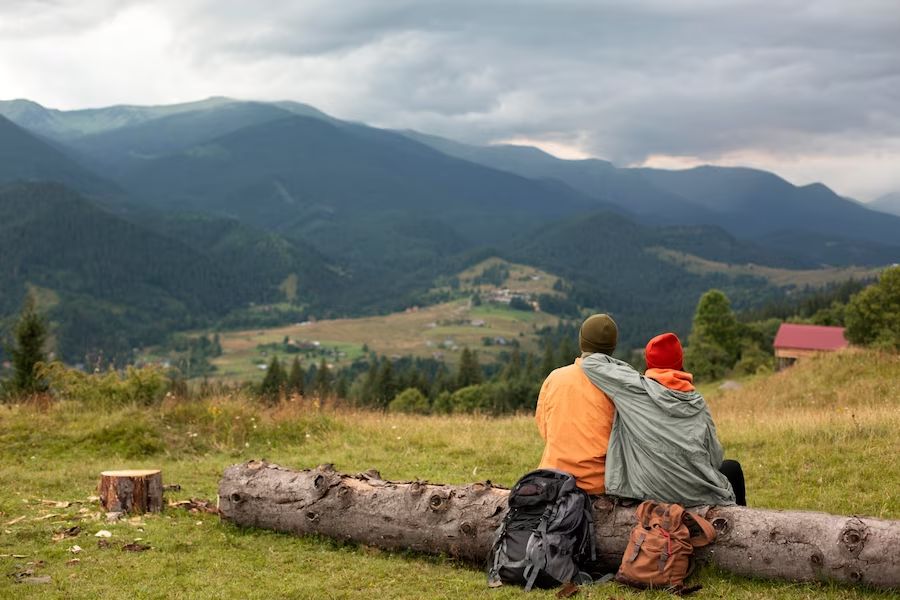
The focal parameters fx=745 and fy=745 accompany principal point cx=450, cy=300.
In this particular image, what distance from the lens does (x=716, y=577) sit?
6.95 metres

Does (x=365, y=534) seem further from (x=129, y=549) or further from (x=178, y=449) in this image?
(x=178, y=449)

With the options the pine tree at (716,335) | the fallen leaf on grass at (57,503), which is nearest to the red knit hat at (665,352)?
the fallen leaf on grass at (57,503)

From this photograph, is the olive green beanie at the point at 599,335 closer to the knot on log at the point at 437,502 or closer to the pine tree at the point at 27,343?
the knot on log at the point at 437,502

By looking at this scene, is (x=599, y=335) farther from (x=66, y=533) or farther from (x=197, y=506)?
(x=66, y=533)

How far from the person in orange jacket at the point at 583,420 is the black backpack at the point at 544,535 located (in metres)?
0.22

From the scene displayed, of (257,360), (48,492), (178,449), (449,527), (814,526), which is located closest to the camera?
(814,526)

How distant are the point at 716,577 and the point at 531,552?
174 cm

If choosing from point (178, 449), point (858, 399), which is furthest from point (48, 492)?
point (858, 399)

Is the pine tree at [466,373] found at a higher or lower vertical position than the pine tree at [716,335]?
lower

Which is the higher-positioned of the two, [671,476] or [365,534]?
[671,476]

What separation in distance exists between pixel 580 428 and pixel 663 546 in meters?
1.33

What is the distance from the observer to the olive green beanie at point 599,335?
7504 millimetres

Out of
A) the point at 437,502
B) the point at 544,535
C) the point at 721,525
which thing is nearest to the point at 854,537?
the point at 721,525

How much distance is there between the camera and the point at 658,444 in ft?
23.4
